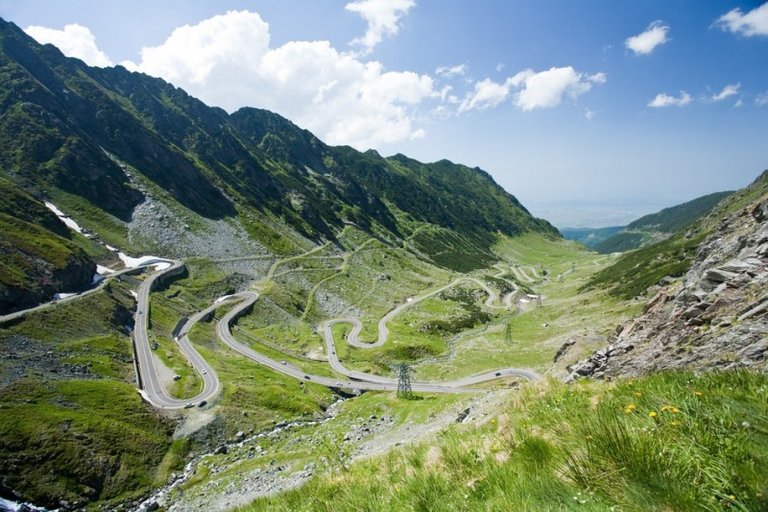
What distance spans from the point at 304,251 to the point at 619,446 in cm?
18657

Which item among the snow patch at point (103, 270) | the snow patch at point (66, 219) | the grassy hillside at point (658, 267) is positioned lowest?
the grassy hillside at point (658, 267)

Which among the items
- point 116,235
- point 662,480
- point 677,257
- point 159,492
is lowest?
point 159,492

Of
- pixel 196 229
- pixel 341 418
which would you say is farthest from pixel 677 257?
pixel 196 229

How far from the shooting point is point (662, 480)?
346 centimetres

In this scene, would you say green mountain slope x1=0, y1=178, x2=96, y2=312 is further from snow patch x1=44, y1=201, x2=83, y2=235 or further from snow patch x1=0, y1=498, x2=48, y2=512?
snow patch x1=0, y1=498, x2=48, y2=512

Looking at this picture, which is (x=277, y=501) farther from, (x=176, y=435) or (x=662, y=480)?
(x=176, y=435)

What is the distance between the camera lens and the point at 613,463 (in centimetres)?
400

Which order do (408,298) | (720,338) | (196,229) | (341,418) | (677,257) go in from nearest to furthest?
(720,338), (341,418), (677,257), (408,298), (196,229)

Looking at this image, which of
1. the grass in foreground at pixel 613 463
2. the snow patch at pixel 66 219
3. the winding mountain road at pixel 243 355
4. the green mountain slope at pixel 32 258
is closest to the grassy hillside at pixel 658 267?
the winding mountain road at pixel 243 355

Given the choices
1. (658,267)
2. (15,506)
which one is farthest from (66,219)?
(658,267)

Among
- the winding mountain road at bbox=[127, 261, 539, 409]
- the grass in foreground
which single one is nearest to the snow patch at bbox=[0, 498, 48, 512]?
the winding mountain road at bbox=[127, 261, 539, 409]

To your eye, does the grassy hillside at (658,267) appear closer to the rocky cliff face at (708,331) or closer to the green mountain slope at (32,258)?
the rocky cliff face at (708,331)

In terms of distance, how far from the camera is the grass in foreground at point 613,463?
11.0 feet

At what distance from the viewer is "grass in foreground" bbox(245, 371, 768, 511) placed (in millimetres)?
3367
